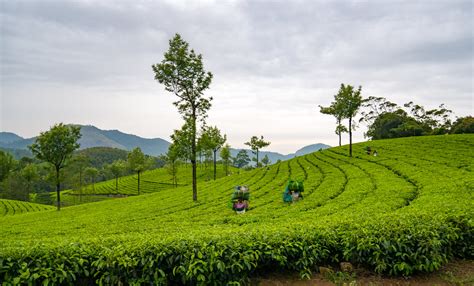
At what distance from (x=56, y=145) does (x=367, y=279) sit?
38.4 m

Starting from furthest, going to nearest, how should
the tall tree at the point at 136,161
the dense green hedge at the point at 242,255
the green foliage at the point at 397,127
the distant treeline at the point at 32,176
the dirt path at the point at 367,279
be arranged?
the green foliage at the point at 397,127, the distant treeline at the point at 32,176, the tall tree at the point at 136,161, the dirt path at the point at 367,279, the dense green hedge at the point at 242,255

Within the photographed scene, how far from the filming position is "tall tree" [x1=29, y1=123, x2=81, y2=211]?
116 feet

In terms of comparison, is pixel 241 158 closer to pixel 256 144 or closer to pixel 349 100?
pixel 256 144

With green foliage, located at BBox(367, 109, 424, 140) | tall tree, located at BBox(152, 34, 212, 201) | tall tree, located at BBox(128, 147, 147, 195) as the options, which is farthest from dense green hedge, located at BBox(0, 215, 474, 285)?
green foliage, located at BBox(367, 109, 424, 140)

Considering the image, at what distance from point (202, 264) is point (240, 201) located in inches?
573

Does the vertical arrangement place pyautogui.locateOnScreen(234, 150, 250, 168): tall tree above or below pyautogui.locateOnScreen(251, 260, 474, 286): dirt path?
above

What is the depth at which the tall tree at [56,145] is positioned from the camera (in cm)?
3522

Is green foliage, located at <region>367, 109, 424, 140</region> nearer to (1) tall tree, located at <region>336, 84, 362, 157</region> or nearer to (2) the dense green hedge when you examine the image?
(1) tall tree, located at <region>336, 84, 362, 157</region>

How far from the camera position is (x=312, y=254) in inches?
283

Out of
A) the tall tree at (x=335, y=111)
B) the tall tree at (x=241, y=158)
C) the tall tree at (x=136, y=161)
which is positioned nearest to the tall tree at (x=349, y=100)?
the tall tree at (x=335, y=111)

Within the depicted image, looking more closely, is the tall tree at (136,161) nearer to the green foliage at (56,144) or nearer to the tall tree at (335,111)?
the green foliage at (56,144)

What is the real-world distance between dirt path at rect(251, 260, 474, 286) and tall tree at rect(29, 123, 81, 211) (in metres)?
36.6

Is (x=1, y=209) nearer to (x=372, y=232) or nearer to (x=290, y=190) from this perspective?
(x=290, y=190)

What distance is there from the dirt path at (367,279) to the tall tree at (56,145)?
3657 centimetres
